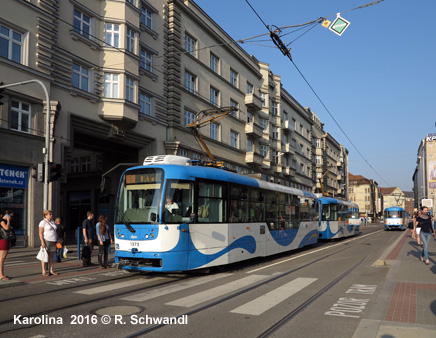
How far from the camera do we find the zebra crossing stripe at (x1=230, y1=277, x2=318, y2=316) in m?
6.88

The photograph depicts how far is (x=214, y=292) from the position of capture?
8.43 meters

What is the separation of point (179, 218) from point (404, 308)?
5.32 meters

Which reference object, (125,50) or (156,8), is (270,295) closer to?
(125,50)

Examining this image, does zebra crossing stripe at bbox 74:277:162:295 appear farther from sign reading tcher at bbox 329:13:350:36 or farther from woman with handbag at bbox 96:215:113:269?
sign reading tcher at bbox 329:13:350:36

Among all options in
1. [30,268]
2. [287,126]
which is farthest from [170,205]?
[287,126]

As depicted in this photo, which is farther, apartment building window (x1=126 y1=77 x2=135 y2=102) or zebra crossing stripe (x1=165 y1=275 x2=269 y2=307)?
apartment building window (x1=126 y1=77 x2=135 y2=102)

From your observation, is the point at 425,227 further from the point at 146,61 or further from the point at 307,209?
the point at 146,61

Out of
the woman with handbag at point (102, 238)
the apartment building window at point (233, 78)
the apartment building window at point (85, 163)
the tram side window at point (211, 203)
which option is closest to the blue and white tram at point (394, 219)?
the apartment building window at point (233, 78)

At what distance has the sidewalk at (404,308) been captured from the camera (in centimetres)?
552

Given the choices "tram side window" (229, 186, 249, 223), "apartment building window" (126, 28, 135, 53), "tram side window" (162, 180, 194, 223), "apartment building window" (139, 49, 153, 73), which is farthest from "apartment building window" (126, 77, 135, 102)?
"tram side window" (162, 180, 194, 223)

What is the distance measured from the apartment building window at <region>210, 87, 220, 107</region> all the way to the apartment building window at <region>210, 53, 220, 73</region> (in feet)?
5.36

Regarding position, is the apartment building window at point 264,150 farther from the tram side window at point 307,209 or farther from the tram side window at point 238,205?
the tram side window at point 238,205

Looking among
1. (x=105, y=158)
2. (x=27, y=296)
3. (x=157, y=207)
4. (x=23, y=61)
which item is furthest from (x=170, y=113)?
(x=27, y=296)

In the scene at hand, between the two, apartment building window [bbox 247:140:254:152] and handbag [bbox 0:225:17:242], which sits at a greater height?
apartment building window [bbox 247:140:254:152]
